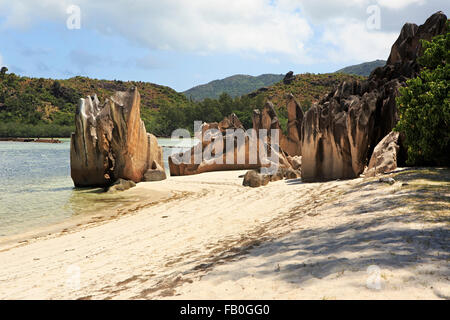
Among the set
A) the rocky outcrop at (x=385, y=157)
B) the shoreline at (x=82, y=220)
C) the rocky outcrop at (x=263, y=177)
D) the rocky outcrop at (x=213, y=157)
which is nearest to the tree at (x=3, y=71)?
the rocky outcrop at (x=213, y=157)

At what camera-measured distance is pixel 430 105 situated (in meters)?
8.76

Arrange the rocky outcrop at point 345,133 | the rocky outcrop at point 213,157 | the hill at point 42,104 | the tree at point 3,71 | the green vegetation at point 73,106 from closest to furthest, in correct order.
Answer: the rocky outcrop at point 345,133
the rocky outcrop at point 213,157
the green vegetation at point 73,106
the hill at point 42,104
the tree at point 3,71

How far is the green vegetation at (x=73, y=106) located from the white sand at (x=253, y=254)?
200 feet

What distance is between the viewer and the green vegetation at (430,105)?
8.54m

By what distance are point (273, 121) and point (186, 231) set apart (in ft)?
49.4

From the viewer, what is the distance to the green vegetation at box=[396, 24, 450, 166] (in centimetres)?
854

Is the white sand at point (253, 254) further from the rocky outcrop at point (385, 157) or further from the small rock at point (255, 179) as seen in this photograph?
the small rock at point (255, 179)

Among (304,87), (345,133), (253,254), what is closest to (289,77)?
(304,87)

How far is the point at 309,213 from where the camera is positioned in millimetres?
7574

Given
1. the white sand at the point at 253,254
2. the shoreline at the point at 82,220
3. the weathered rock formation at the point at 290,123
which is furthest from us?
the weathered rock formation at the point at 290,123

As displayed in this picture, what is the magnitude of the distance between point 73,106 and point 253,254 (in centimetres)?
12368

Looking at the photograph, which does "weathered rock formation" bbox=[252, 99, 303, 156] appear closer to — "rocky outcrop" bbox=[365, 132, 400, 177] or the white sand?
"rocky outcrop" bbox=[365, 132, 400, 177]

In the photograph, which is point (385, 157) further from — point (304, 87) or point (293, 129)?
point (304, 87)

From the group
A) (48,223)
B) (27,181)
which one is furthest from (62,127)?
Answer: (48,223)
